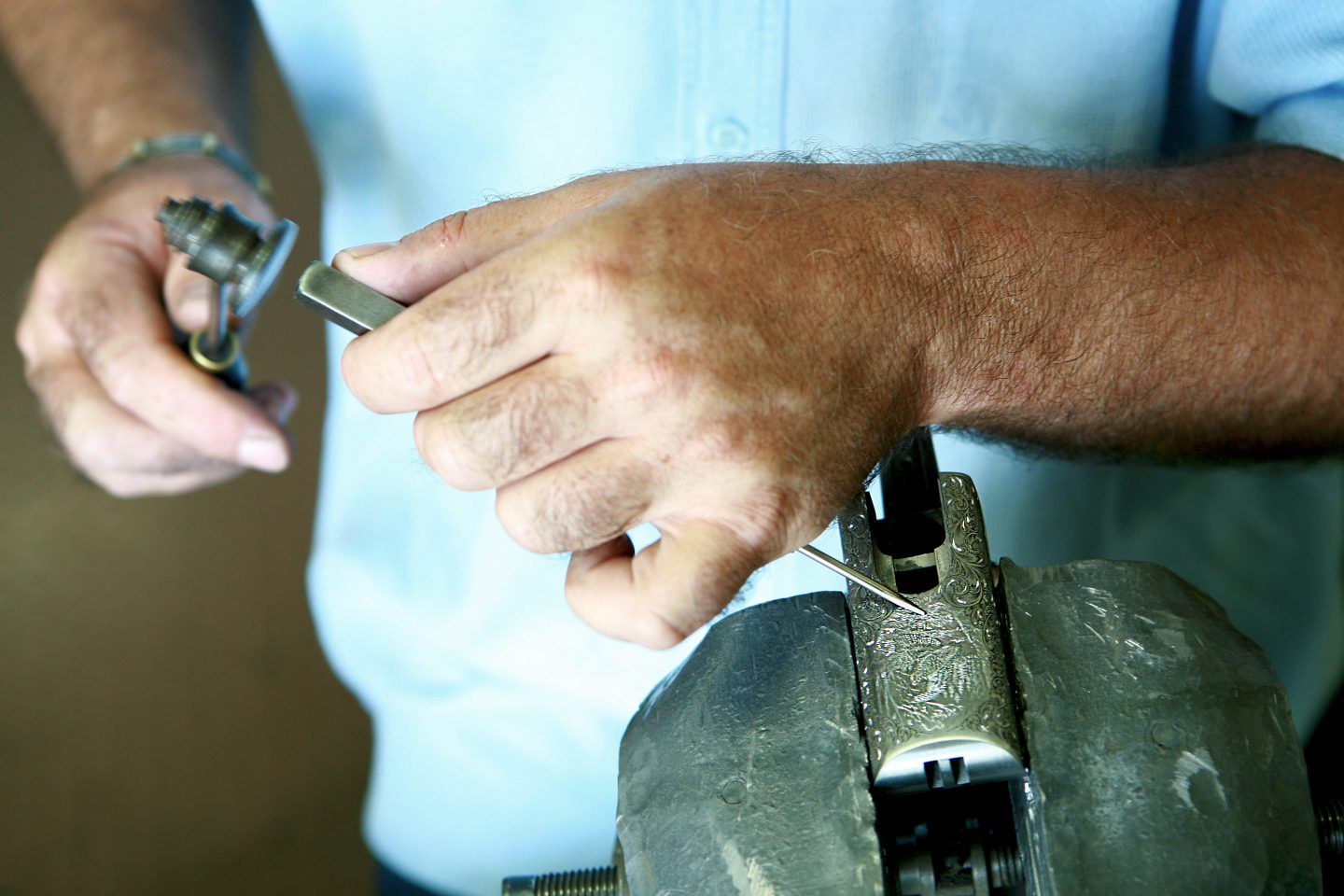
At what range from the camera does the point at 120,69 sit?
104 cm

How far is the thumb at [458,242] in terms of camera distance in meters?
0.59

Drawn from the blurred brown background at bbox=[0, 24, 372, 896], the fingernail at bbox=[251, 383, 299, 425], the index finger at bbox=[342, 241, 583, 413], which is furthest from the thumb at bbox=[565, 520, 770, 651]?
the blurred brown background at bbox=[0, 24, 372, 896]

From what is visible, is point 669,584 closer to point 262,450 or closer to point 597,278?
point 597,278

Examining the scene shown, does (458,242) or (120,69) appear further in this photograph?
(120,69)

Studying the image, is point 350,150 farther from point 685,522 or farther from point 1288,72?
point 1288,72

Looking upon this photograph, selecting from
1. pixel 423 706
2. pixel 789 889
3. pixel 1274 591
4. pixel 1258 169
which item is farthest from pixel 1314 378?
pixel 423 706

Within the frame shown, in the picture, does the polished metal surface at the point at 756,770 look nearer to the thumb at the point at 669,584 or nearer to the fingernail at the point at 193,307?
the thumb at the point at 669,584

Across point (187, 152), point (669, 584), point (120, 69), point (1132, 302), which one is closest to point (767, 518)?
point (669, 584)

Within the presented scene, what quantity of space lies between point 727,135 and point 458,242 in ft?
1.04

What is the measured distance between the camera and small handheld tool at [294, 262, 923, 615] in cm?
57

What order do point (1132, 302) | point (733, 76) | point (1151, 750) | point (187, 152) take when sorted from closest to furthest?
1. point (1151, 750)
2. point (1132, 302)
3. point (733, 76)
4. point (187, 152)

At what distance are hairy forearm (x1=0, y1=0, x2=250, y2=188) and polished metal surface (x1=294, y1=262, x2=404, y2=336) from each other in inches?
21.8

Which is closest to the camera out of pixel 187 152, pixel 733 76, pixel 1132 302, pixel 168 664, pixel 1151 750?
pixel 1151 750

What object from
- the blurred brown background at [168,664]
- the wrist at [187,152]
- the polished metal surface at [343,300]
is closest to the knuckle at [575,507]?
the polished metal surface at [343,300]
